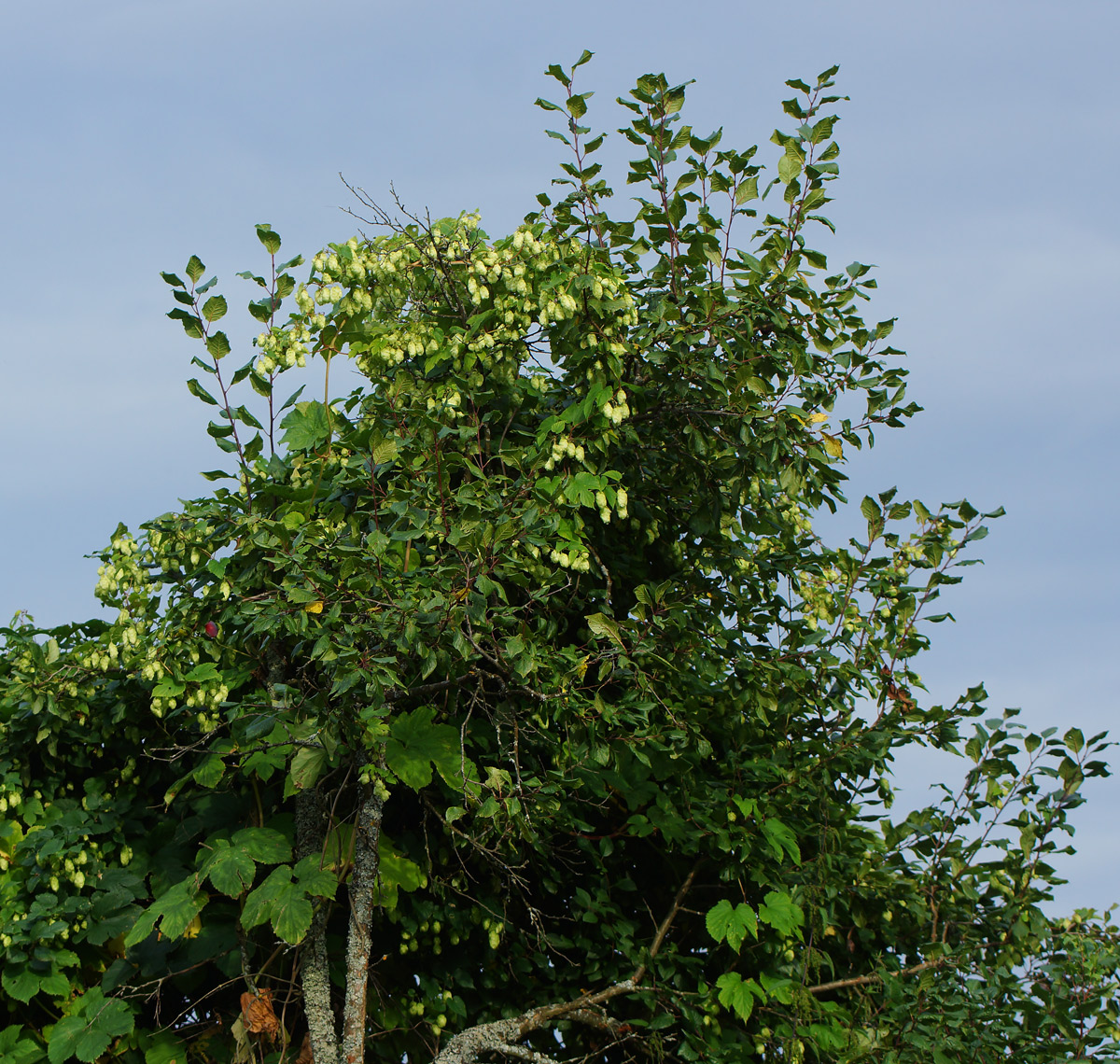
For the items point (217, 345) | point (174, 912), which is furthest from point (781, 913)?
point (217, 345)

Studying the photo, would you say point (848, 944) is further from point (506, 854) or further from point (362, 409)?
point (362, 409)

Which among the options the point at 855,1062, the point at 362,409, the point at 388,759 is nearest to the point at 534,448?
the point at 362,409

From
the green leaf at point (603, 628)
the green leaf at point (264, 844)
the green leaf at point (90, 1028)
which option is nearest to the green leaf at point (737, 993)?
the green leaf at point (603, 628)

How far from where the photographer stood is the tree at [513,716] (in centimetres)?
516

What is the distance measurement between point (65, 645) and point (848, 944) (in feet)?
15.3

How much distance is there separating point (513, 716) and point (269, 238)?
8.15 feet

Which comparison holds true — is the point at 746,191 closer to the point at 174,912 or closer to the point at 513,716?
the point at 513,716

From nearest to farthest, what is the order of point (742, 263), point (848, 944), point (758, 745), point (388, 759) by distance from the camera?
point (388, 759)
point (742, 263)
point (758, 745)
point (848, 944)

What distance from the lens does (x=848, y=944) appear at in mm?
6863

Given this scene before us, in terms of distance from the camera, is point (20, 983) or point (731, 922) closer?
point (20, 983)

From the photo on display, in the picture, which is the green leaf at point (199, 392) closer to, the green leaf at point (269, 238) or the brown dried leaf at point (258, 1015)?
the green leaf at point (269, 238)

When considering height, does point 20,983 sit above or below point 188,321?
below

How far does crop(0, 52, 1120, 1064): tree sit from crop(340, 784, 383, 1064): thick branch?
2cm

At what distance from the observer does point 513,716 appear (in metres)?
5.36
